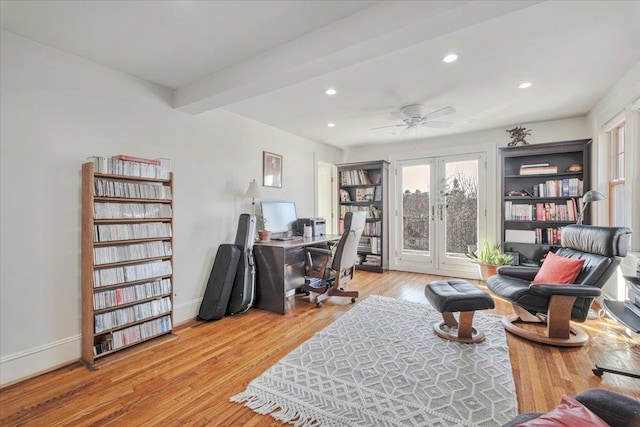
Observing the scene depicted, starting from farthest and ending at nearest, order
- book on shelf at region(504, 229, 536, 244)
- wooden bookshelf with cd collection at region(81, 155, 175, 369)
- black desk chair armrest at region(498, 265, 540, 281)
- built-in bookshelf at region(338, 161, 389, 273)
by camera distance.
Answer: built-in bookshelf at region(338, 161, 389, 273), book on shelf at region(504, 229, 536, 244), black desk chair armrest at region(498, 265, 540, 281), wooden bookshelf with cd collection at region(81, 155, 175, 369)

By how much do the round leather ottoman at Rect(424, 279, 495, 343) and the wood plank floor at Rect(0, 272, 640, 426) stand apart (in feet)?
1.12

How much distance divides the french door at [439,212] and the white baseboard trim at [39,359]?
15.0 ft

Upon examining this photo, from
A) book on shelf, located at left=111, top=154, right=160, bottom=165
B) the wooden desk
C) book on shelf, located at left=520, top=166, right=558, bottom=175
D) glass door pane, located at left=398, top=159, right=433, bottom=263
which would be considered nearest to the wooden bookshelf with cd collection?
book on shelf, located at left=111, top=154, right=160, bottom=165

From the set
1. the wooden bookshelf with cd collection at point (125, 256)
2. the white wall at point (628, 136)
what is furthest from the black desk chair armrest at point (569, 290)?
the wooden bookshelf with cd collection at point (125, 256)

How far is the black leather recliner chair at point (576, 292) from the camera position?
226 cm

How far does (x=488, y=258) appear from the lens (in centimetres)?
407

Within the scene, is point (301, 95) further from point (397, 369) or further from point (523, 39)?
point (397, 369)

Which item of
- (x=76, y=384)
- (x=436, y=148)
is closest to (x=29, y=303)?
(x=76, y=384)

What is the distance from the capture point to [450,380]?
190 cm

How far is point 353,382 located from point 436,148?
4.15 meters

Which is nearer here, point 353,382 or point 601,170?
point 353,382

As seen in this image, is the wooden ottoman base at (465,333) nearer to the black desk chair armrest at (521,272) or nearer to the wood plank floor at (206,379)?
the wood plank floor at (206,379)

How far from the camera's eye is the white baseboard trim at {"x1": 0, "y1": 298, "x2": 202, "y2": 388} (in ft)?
6.37

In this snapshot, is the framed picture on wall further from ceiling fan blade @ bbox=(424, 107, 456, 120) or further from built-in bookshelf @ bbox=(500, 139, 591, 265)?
built-in bookshelf @ bbox=(500, 139, 591, 265)
